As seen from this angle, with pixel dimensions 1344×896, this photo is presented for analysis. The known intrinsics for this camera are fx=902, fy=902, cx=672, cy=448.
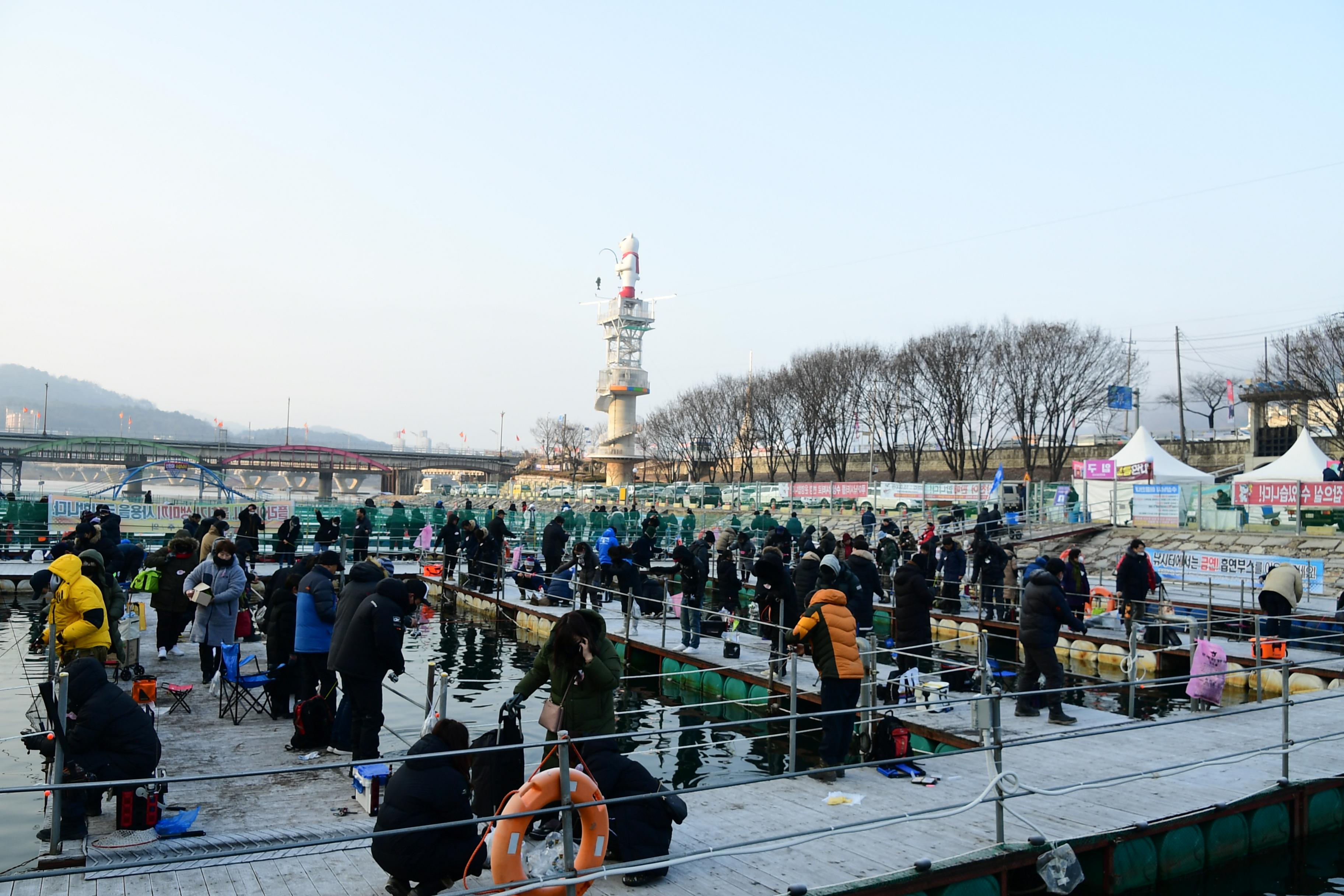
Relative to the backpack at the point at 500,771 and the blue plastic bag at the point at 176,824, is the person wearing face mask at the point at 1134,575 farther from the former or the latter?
the blue plastic bag at the point at 176,824

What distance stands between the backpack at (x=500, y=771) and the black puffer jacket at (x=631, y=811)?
2.22 ft

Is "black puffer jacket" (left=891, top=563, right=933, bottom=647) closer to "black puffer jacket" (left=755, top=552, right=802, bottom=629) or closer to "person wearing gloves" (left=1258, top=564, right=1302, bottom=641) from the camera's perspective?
"black puffer jacket" (left=755, top=552, right=802, bottom=629)

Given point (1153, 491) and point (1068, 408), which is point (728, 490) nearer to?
point (1068, 408)

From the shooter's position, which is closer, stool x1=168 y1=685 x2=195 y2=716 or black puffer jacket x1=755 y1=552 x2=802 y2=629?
stool x1=168 y1=685 x2=195 y2=716

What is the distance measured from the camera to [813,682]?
45.6 ft

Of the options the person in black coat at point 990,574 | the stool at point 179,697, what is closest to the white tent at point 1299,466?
the person in black coat at point 990,574

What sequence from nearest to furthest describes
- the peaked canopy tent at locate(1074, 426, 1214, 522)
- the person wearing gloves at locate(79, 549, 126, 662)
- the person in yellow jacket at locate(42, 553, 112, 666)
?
the person in yellow jacket at locate(42, 553, 112, 666) → the person wearing gloves at locate(79, 549, 126, 662) → the peaked canopy tent at locate(1074, 426, 1214, 522)

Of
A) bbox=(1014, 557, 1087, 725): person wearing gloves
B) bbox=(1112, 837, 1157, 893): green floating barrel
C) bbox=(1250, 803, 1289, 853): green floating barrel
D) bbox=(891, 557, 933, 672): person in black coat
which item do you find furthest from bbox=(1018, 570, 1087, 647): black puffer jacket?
bbox=(1112, 837, 1157, 893): green floating barrel

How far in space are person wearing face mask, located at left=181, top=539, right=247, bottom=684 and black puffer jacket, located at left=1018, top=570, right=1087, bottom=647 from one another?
32.6ft

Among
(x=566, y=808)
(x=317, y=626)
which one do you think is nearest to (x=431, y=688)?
(x=317, y=626)

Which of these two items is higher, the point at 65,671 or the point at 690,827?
the point at 65,671

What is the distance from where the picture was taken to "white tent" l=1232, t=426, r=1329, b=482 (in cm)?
3083

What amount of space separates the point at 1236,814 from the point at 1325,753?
2.90m

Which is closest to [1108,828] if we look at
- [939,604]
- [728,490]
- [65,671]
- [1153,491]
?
[65,671]
